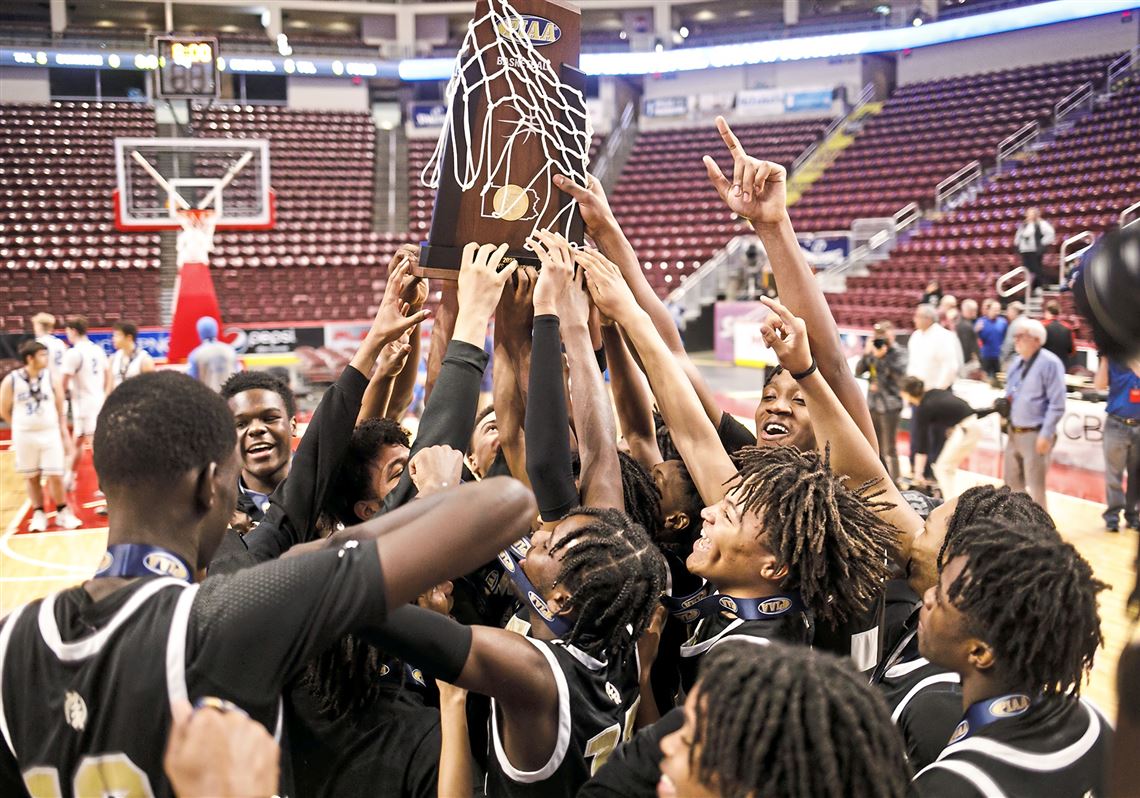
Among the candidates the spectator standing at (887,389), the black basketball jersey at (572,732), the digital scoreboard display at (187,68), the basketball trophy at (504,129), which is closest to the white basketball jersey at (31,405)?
the basketball trophy at (504,129)

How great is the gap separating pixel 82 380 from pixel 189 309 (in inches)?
114

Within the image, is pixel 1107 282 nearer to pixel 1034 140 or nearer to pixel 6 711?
pixel 6 711

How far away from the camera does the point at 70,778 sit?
1289 mm

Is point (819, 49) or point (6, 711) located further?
point (819, 49)

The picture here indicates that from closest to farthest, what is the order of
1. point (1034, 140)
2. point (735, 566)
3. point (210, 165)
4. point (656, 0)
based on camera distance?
point (735, 566), point (210, 165), point (1034, 140), point (656, 0)

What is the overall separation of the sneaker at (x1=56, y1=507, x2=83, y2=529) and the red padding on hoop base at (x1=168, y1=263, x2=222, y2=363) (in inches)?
134

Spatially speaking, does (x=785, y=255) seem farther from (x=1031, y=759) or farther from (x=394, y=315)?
(x=1031, y=759)

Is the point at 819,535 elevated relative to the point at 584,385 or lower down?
lower down

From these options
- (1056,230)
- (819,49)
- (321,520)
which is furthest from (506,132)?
(819,49)

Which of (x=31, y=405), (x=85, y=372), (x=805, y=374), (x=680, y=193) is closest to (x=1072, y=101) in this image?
(x=680, y=193)

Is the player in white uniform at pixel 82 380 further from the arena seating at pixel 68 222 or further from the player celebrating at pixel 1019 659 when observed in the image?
the player celebrating at pixel 1019 659

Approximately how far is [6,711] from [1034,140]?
19798 mm

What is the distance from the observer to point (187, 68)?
47.4 feet

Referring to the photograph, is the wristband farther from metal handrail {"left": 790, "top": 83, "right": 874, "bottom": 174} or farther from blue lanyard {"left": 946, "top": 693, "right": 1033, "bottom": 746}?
metal handrail {"left": 790, "top": 83, "right": 874, "bottom": 174}
